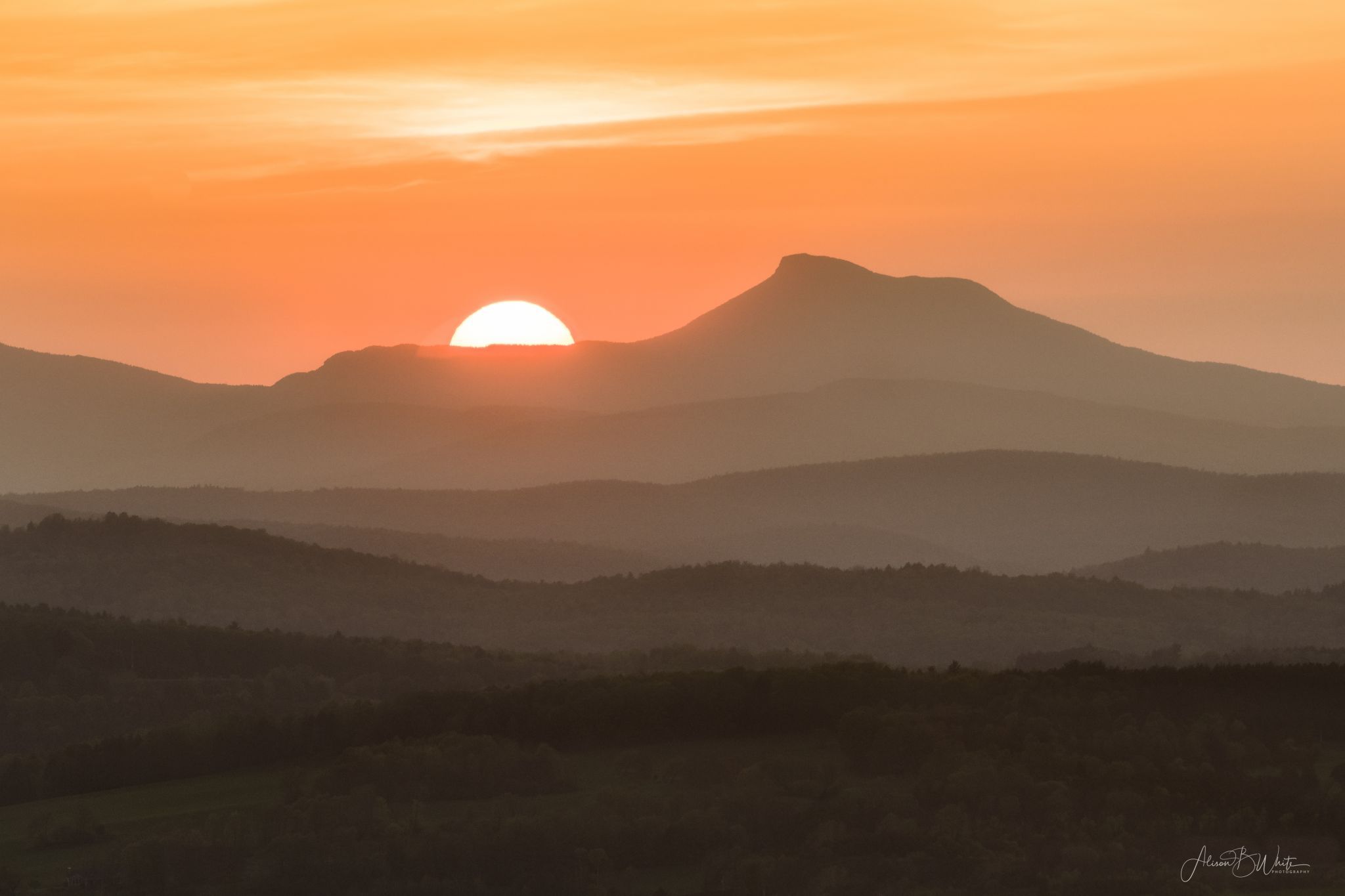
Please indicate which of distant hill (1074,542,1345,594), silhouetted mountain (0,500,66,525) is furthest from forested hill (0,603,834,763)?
silhouetted mountain (0,500,66,525)

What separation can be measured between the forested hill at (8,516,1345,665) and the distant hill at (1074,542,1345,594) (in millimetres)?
24837

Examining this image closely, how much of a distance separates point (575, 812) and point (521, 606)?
93130mm

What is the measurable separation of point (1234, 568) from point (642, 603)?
6800 cm

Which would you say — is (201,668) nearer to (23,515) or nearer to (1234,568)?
(23,515)

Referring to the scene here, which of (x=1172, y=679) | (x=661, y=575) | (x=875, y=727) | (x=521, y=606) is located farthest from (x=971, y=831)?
(x=661, y=575)

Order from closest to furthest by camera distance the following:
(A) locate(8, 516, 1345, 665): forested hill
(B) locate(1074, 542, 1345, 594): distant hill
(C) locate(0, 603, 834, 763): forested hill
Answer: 1. (C) locate(0, 603, 834, 763): forested hill
2. (A) locate(8, 516, 1345, 665): forested hill
3. (B) locate(1074, 542, 1345, 594): distant hill

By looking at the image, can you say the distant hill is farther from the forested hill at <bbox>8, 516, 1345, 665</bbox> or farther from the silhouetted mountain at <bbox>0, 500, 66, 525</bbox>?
the silhouetted mountain at <bbox>0, 500, 66, 525</bbox>

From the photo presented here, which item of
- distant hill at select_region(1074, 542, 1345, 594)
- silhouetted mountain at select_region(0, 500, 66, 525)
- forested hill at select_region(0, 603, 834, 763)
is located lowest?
forested hill at select_region(0, 603, 834, 763)

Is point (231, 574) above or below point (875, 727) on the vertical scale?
above

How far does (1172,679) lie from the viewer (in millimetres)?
55719

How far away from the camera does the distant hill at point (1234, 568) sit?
561 ft

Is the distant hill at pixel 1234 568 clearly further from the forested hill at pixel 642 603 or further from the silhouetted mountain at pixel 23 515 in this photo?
the silhouetted mountain at pixel 23 515

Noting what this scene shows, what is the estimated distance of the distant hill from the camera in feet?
561

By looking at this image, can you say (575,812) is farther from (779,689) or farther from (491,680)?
(491,680)
